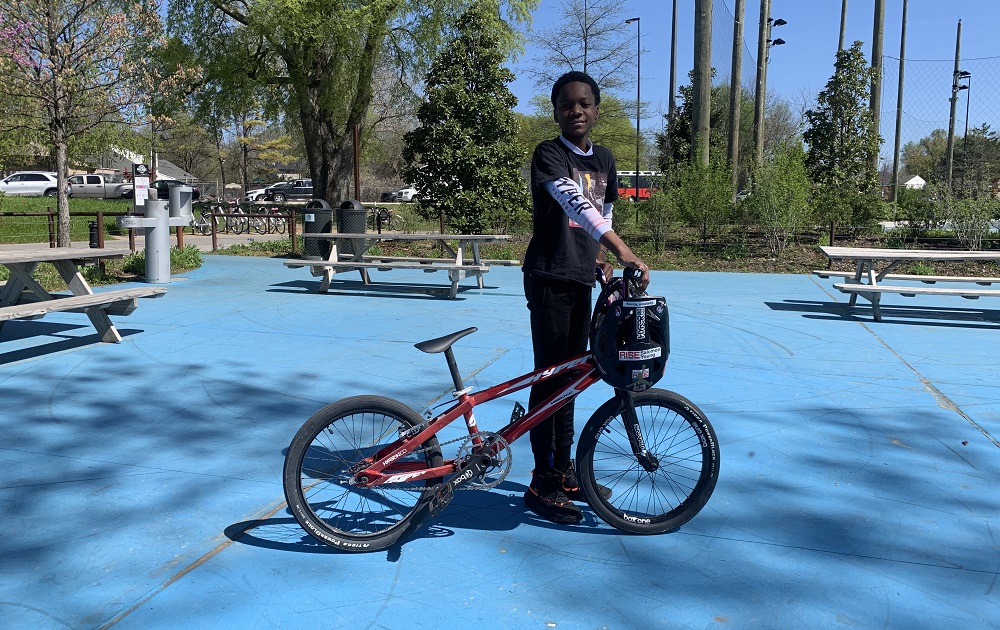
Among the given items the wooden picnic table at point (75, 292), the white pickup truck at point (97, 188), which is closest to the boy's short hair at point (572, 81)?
the wooden picnic table at point (75, 292)

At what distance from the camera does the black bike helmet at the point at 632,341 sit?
3096mm

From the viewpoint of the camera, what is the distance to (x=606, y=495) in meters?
3.42

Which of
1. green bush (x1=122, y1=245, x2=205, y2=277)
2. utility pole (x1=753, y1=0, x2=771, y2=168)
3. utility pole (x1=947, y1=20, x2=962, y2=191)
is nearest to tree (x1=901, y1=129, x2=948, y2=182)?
utility pole (x1=947, y1=20, x2=962, y2=191)

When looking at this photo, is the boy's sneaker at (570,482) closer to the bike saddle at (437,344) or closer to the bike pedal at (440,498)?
the bike pedal at (440,498)

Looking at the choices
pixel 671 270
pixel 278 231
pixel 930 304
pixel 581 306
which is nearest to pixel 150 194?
pixel 671 270

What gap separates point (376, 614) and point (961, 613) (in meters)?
2.04

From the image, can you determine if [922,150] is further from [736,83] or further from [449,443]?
[449,443]

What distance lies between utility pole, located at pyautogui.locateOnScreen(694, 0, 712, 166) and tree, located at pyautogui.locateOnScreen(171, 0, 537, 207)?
5329 millimetres

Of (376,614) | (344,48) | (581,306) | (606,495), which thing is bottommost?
(376,614)

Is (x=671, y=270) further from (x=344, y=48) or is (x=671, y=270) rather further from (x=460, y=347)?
(x=344, y=48)

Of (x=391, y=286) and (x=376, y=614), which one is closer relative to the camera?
(x=376, y=614)

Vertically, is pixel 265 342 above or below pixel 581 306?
below

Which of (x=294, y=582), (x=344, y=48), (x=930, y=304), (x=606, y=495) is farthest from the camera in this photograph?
(x=344, y=48)

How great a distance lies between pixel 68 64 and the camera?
37.1 ft
